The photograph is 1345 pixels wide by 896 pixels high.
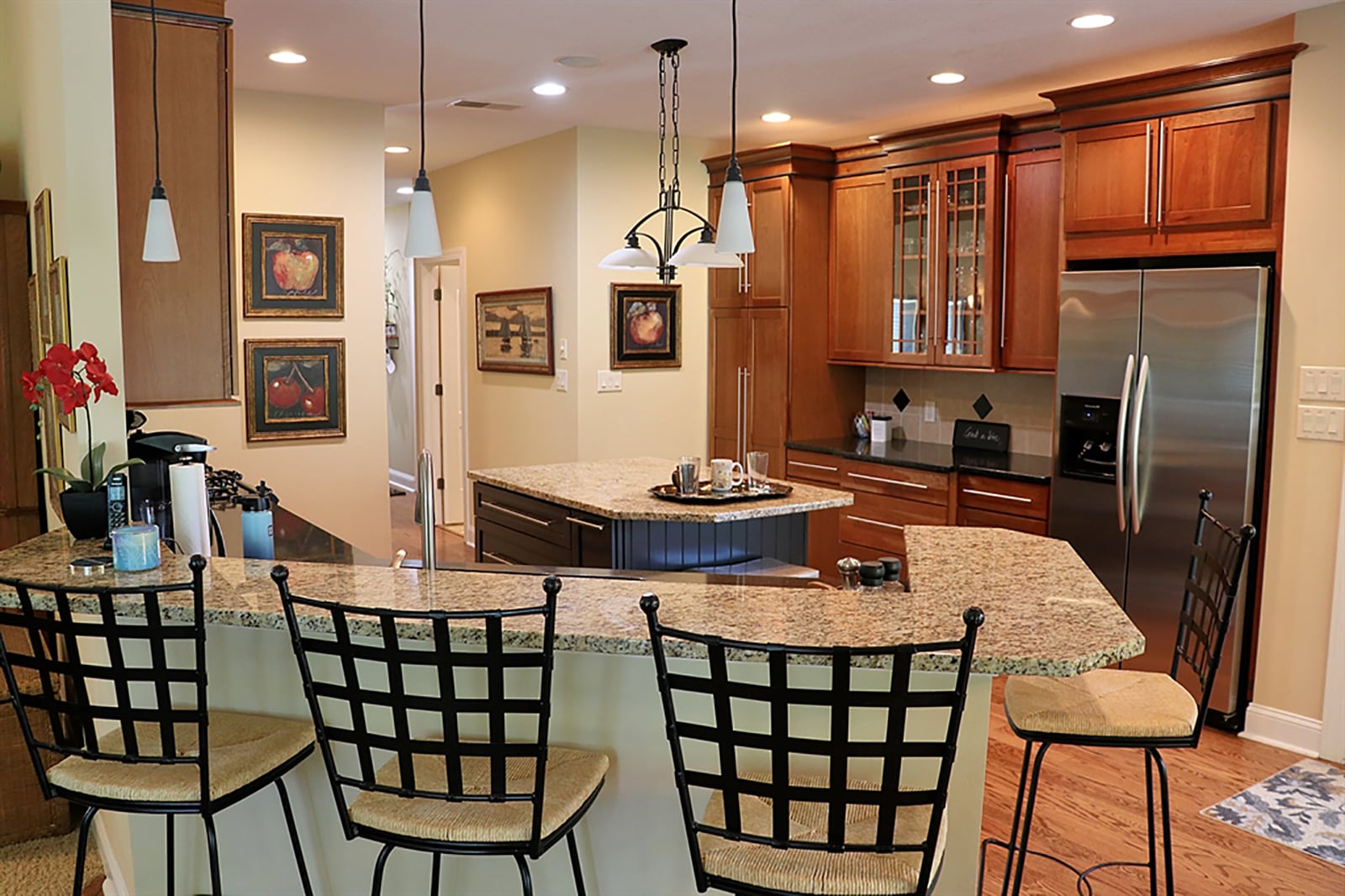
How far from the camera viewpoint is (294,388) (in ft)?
17.2

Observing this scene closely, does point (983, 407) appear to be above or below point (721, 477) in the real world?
above

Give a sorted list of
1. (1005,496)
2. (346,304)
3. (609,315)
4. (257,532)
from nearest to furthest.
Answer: (257,532) < (1005,496) < (346,304) < (609,315)

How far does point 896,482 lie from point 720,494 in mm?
1794

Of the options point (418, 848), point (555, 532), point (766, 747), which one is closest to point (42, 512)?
point (555, 532)

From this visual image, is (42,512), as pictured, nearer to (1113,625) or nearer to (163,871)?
(163,871)

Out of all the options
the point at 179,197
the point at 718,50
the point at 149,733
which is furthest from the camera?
the point at 718,50

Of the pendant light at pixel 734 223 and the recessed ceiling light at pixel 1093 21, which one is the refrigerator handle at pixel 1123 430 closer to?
the recessed ceiling light at pixel 1093 21

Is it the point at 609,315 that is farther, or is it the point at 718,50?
the point at 609,315

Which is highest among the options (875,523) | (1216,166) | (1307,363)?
(1216,166)

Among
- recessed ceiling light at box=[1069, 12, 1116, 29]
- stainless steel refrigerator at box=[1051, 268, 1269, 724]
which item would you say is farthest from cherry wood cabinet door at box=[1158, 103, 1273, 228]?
recessed ceiling light at box=[1069, 12, 1116, 29]

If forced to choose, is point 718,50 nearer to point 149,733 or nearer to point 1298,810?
point 149,733

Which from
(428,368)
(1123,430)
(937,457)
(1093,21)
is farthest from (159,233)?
(428,368)

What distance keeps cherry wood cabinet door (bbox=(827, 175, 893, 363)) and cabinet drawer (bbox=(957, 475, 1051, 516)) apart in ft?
3.47

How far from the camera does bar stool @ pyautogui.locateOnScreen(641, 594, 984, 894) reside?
158 cm
